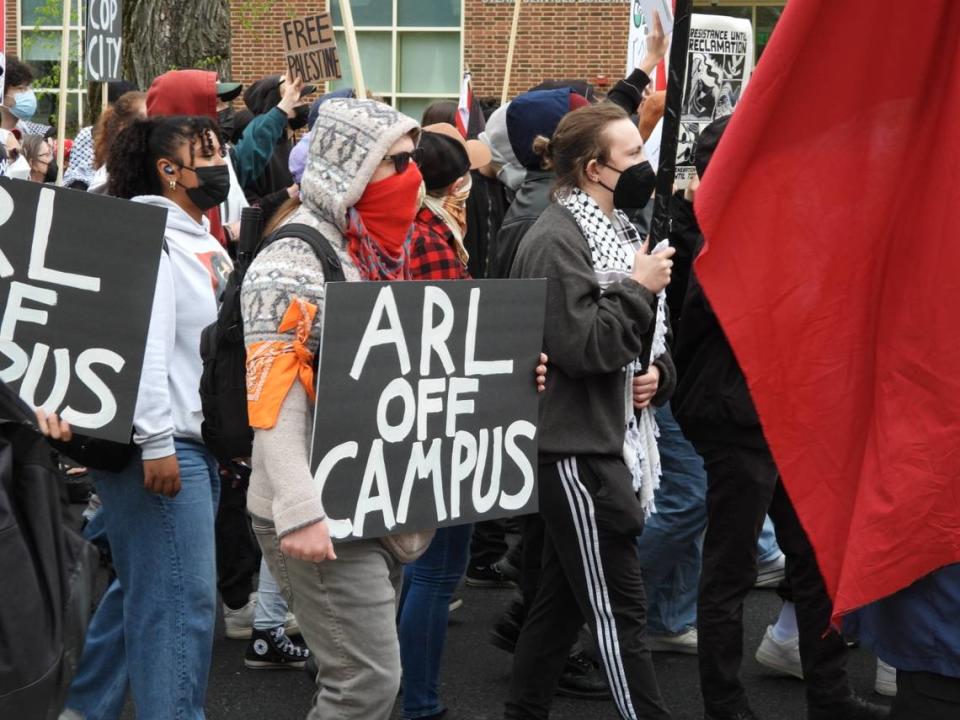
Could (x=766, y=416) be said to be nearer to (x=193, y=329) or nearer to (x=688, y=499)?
(x=193, y=329)

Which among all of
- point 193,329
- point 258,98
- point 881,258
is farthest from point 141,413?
point 258,98

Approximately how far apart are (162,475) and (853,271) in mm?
1827

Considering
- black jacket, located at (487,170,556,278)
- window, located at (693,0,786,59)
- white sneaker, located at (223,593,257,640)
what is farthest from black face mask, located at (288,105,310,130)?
window, located at (693,0,786,59)

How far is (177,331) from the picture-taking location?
3822mm

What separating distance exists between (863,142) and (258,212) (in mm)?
1598

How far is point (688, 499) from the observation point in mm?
5230

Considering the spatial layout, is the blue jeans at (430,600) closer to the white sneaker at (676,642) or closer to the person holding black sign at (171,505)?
the person holding black sign at (171,505)

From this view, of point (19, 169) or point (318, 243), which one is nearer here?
point (318, 243)

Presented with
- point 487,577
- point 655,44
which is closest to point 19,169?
point 487,577

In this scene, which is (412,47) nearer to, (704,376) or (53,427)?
(704,376)

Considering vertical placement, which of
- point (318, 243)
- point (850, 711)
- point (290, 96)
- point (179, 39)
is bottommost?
point (850, 711)

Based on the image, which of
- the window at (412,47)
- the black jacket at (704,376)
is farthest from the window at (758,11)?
the black jacket at (704,376)

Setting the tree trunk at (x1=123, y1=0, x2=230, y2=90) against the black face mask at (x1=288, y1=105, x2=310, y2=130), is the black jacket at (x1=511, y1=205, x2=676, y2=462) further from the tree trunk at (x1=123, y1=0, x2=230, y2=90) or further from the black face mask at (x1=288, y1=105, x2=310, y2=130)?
the tree trunk at (x1=123, y1=0, x2=230, y2=90)

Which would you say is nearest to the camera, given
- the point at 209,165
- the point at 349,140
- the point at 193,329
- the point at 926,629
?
the point at 926,629
